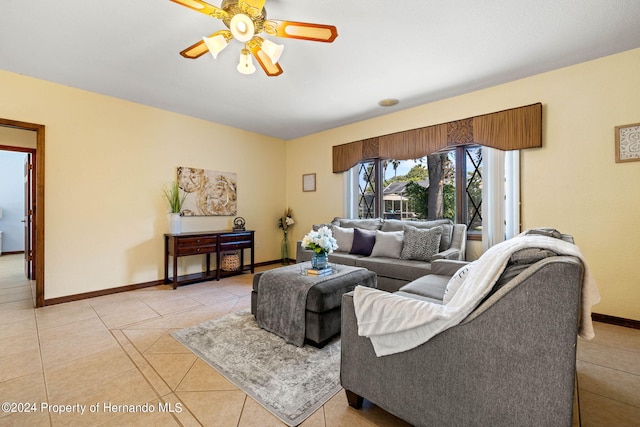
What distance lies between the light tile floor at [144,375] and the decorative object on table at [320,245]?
1071mm

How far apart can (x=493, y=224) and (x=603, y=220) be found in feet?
3.02

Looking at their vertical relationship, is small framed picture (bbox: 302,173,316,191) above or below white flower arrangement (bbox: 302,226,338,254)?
above

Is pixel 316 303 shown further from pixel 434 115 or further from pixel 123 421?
pixel 434 115

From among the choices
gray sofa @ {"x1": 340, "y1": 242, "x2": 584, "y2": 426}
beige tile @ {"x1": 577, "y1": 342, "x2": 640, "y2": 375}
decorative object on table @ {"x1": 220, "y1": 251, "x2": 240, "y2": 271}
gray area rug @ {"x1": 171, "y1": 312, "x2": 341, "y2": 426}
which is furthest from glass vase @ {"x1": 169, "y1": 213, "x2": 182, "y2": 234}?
beige tile @ {"x1": 577, "y1": 342, "x2": 640, "y2": 375}

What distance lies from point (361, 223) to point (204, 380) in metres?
3.00

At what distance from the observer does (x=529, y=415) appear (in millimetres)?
1012

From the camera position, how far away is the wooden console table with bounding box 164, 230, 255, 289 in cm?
384

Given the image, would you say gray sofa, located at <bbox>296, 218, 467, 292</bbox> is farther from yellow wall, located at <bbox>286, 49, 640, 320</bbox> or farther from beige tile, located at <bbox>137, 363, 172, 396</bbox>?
beige tile, located at <bbox>137, 363, 172, 396</bbox>

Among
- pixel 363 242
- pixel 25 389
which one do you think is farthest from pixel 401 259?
pixel 25 389

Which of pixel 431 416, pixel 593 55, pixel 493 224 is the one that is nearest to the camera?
pixel 431 416

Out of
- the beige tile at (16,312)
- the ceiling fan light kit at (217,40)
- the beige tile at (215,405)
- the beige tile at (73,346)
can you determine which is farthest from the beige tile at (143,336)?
the ceiling fan light kit at (217,40)

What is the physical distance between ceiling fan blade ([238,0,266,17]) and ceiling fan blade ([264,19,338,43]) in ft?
0.26

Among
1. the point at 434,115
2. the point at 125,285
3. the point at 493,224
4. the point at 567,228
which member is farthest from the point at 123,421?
the point at 434,115

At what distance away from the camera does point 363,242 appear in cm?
381
